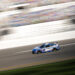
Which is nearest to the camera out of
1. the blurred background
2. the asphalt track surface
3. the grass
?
the grass

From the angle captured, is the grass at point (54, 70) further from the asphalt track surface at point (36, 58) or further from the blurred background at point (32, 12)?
the blurred background at point (32, 12)

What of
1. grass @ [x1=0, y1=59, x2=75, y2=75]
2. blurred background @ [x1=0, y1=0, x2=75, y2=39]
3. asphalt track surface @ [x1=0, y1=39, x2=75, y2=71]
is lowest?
asphalt track surface @ [x1=0, y1=39, x2=75, y2=71]

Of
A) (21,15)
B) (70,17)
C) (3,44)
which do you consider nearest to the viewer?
(3,44)

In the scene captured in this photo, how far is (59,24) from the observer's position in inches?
543

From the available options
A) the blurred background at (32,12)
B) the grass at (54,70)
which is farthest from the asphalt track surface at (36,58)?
the blurred background at (32,12)

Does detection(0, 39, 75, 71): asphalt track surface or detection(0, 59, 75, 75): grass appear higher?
detection(0, 59, 75, 75): grass

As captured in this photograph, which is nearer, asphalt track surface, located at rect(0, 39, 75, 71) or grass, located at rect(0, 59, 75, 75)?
grass, located at rect(0, 59, 75, 75)

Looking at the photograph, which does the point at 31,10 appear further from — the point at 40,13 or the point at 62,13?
the point at 62,13

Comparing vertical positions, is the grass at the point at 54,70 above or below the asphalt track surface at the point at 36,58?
above

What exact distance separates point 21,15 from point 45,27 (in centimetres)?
312

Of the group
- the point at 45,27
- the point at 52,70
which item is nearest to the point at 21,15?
the point at 45,27

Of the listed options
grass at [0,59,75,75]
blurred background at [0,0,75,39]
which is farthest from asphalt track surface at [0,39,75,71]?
blurred background at [0,0,75,39]

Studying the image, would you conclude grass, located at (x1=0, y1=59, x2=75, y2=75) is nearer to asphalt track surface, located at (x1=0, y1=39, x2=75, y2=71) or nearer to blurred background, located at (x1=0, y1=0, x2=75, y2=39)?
asphalt track surface, located at (x1=0, y1=39, x2=75, y2=71)

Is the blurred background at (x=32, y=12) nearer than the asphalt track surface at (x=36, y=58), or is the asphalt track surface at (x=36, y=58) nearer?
the asphalt track surface at (x=36, y=58)
